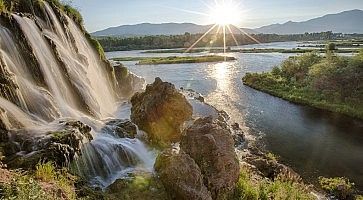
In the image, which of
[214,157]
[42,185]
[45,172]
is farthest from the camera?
[214,157]

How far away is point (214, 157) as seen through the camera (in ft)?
55.3

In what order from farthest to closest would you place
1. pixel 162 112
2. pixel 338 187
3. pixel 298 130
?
pixel 298 130, pixel 162 112, pixel 338 187

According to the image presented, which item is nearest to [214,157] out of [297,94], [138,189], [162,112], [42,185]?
[138,189]

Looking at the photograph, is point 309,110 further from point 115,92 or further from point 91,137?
point 91,137

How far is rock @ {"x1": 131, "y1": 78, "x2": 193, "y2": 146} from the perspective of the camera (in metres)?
24.2

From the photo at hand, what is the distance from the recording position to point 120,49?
529 feet

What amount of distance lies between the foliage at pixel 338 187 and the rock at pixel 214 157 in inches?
318

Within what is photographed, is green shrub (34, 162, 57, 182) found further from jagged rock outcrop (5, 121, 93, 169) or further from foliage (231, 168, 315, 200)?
foliage (231, 168, 315, 200)

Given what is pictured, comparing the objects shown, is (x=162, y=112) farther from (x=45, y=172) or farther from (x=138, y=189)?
(x=45, y=172)

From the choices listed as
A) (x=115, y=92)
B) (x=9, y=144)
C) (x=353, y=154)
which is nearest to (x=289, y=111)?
(x=353, y=154)

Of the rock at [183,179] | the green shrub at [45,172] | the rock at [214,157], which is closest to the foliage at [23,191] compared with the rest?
the green shrub at [45,172]

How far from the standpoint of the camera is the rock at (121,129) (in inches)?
810

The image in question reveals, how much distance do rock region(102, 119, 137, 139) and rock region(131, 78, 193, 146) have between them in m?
1.83

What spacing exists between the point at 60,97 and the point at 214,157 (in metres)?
9.91
